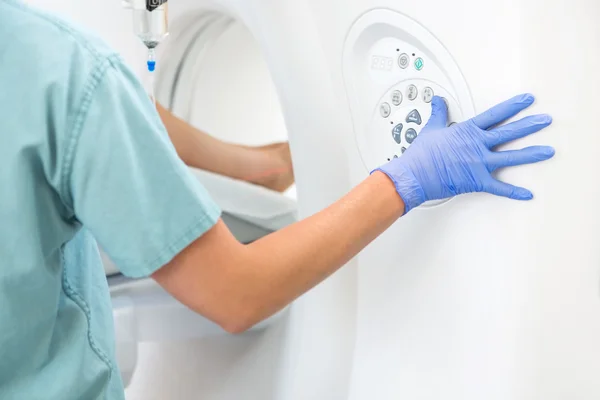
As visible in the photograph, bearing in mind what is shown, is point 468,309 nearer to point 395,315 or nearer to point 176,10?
point 395,315

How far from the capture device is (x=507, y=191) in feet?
2.25

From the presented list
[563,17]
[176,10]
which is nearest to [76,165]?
[563,17]

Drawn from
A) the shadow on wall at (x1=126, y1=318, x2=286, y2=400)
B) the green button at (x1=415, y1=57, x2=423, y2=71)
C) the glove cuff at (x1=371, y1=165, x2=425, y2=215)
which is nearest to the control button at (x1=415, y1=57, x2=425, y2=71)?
the green button at (x1=415, y1=57, x2=423, y2=71)

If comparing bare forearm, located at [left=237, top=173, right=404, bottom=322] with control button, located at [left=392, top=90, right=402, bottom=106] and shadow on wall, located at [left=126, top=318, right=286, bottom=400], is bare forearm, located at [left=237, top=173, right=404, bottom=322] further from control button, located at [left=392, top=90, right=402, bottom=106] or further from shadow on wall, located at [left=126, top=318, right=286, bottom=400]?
shadow on wall, located at [left=126, top=318, right=286, bottom=400]

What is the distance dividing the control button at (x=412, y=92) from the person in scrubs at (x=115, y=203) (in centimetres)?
3

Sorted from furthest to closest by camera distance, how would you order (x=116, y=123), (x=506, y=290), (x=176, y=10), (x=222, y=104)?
(x=222, y=104)
(x=176, y=10)
(x=506, y=290)
(x=116, y=123)

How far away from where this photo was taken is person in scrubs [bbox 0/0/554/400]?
1.98ft

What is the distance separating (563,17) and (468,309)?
308 mm

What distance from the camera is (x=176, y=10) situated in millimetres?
1227

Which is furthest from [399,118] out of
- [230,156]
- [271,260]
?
[230,156]

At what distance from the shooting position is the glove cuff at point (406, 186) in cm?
74

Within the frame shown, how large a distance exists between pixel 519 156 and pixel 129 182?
1.20 feet

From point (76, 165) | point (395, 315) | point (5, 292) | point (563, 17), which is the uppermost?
point (563, 17)

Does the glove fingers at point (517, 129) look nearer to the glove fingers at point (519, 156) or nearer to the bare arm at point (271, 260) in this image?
the glove fingers at point (519, 156)
